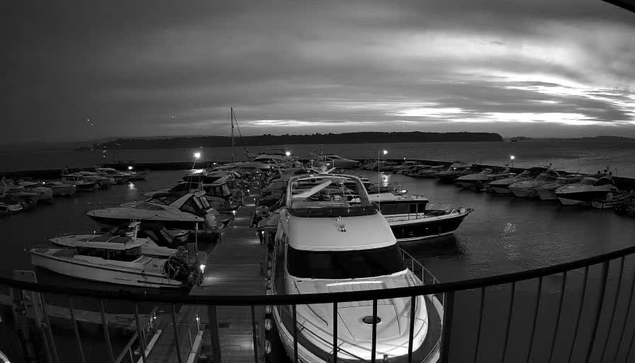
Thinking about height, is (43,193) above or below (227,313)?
below

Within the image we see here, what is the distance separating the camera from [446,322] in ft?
7.14

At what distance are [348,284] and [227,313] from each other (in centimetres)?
302

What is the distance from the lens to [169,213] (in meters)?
18.6

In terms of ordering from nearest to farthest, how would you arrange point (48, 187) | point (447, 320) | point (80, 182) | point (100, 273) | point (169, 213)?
point (447, 320)
point (100, 273)
point (169, 213)
point (48, 187)
point (80, 182)

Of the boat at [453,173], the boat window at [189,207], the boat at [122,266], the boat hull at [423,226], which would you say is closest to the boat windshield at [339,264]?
the boat at [122,266]

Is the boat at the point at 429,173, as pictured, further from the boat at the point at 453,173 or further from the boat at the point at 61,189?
the boat at the point at 61,189

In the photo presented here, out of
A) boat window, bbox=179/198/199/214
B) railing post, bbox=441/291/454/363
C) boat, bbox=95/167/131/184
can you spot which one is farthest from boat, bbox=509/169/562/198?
boat, bbox=95/167/131/184

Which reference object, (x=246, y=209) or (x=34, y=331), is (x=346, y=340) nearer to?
(x=34, y=331)

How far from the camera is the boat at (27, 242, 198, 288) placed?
39.4 ft

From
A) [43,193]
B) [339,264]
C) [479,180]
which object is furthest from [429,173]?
[339,264]

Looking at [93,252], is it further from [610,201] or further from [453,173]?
[453,173]

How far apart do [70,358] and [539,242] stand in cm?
2022

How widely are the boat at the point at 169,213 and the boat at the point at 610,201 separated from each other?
1040 inches

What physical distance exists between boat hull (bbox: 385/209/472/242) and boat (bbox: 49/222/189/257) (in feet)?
33.2
